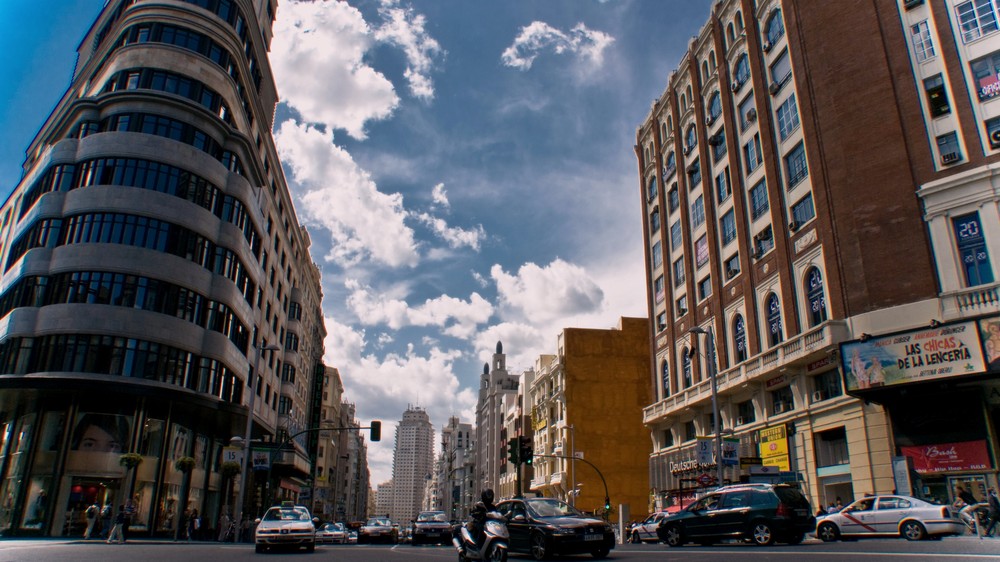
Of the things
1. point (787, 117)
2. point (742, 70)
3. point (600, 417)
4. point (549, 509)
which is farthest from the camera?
point (600, 417)

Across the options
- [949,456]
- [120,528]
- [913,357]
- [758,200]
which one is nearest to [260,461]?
[120,528]

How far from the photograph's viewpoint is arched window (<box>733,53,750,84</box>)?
124 ft

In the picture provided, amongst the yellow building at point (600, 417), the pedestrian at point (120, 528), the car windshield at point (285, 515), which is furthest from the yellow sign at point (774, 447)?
the pedestrian at point (120, 528)

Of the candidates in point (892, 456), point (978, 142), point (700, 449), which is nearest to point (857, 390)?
point (892, 456)

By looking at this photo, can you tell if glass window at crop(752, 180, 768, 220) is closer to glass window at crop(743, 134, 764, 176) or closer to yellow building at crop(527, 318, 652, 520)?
glass window at crop(743, 134, 764, 176)

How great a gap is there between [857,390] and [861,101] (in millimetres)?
12914

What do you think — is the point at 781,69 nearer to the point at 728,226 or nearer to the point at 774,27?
the point at 774,27

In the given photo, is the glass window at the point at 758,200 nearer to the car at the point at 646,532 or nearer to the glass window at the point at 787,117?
the glass window at the point at 787,117

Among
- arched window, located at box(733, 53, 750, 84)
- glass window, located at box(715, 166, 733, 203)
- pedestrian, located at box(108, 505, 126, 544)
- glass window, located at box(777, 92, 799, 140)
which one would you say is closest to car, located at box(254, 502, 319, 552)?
pedestrian, located at box(108, 505, 126, 544)

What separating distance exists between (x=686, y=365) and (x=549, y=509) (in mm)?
31759

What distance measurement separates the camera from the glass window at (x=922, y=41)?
93.1 feet

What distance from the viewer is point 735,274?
125 feet

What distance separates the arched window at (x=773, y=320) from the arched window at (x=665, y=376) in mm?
13899

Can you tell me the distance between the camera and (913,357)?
24359 mm
